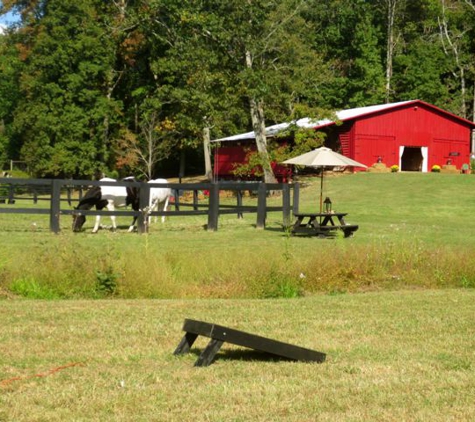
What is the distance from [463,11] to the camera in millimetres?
64125

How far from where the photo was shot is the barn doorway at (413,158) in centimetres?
5084

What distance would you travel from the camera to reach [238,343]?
653 cm

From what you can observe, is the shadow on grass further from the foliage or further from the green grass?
the foliage

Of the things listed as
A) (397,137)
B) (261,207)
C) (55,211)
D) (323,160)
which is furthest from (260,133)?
(55,211)

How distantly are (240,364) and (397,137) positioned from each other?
44472 mm

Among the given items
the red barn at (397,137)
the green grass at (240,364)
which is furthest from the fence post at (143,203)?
the red barn at (397,137)

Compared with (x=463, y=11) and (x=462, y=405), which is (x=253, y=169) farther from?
(x=462, y=405)

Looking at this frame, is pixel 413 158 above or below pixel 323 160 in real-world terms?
above

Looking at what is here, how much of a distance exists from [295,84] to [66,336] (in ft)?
120

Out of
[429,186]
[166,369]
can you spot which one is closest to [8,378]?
[166,369]

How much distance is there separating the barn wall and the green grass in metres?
39.0

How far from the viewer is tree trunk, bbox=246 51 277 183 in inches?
1655

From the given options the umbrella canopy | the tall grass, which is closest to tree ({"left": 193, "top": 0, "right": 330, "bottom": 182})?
the umbrella canopy

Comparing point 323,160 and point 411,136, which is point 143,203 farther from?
point 411,136
